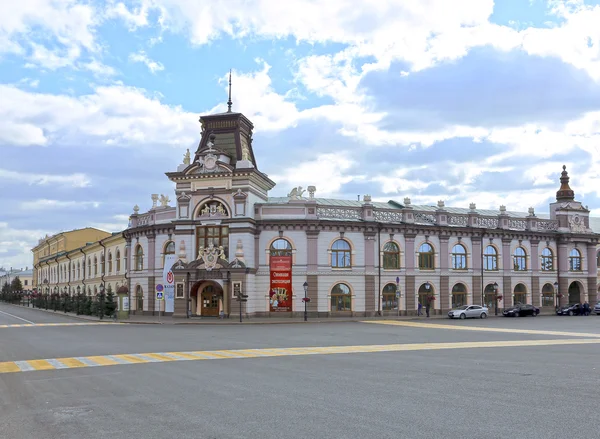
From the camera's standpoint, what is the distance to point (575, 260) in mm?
60812

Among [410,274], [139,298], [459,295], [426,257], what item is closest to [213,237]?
[139,298]

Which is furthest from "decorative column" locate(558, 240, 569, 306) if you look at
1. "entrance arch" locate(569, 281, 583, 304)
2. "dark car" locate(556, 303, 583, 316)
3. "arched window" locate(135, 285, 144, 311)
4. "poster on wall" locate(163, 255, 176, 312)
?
"arched window" locate(135, 285, 144, 311)

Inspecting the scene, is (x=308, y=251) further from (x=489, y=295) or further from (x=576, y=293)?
(x=576, y=293)

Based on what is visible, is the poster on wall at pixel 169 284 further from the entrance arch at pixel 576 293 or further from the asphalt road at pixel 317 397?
the entrance arch at pixel 576 293

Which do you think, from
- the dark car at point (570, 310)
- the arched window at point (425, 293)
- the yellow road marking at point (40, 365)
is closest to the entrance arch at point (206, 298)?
the arched window at point (425, 293)

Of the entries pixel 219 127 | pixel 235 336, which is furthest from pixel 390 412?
pixel 219 127

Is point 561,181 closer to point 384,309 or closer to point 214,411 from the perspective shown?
point 384,309

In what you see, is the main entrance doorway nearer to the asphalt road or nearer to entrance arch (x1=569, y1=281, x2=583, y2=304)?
the asphalt road

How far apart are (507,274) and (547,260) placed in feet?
19.9

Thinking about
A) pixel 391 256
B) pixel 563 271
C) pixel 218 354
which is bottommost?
pixel 218 354

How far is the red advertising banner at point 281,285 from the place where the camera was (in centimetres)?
4791

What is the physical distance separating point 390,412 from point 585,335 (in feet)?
76.0

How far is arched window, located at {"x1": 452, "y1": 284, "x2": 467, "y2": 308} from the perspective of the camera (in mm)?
54250

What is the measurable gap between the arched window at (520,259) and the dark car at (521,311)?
453 centimetres
